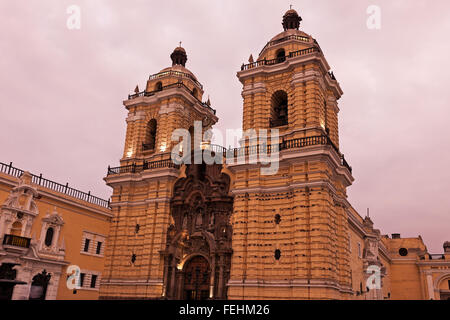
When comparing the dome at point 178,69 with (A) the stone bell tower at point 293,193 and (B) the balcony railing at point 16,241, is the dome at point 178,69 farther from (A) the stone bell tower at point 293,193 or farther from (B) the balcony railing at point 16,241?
(B) the balcony railing at point 16,241

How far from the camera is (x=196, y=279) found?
29.0 m

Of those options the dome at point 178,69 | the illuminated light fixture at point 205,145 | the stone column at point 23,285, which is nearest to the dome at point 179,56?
the dome at point 178,69

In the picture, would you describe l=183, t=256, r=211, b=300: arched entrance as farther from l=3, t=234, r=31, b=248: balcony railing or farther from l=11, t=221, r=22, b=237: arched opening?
l=11, t=221, r=22, b=237: arched opening

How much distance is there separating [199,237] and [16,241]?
12549 millimetres

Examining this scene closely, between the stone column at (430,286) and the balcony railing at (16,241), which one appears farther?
the stone column at (430,286)

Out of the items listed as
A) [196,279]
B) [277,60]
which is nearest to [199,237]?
[196,279]

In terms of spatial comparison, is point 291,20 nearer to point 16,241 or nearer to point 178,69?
point 178,69

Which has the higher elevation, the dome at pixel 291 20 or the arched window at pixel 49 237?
the dome at pixel 291 20

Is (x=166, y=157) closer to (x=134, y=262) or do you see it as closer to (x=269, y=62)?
(x=134, y=262)

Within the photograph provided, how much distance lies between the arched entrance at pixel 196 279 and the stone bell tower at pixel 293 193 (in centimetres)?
313

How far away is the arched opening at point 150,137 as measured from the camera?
35438 mm

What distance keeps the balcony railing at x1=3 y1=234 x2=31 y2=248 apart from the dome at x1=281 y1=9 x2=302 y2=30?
27329mm

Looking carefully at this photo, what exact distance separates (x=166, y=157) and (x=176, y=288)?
10.8 m

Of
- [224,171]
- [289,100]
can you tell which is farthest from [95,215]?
[289,100]
